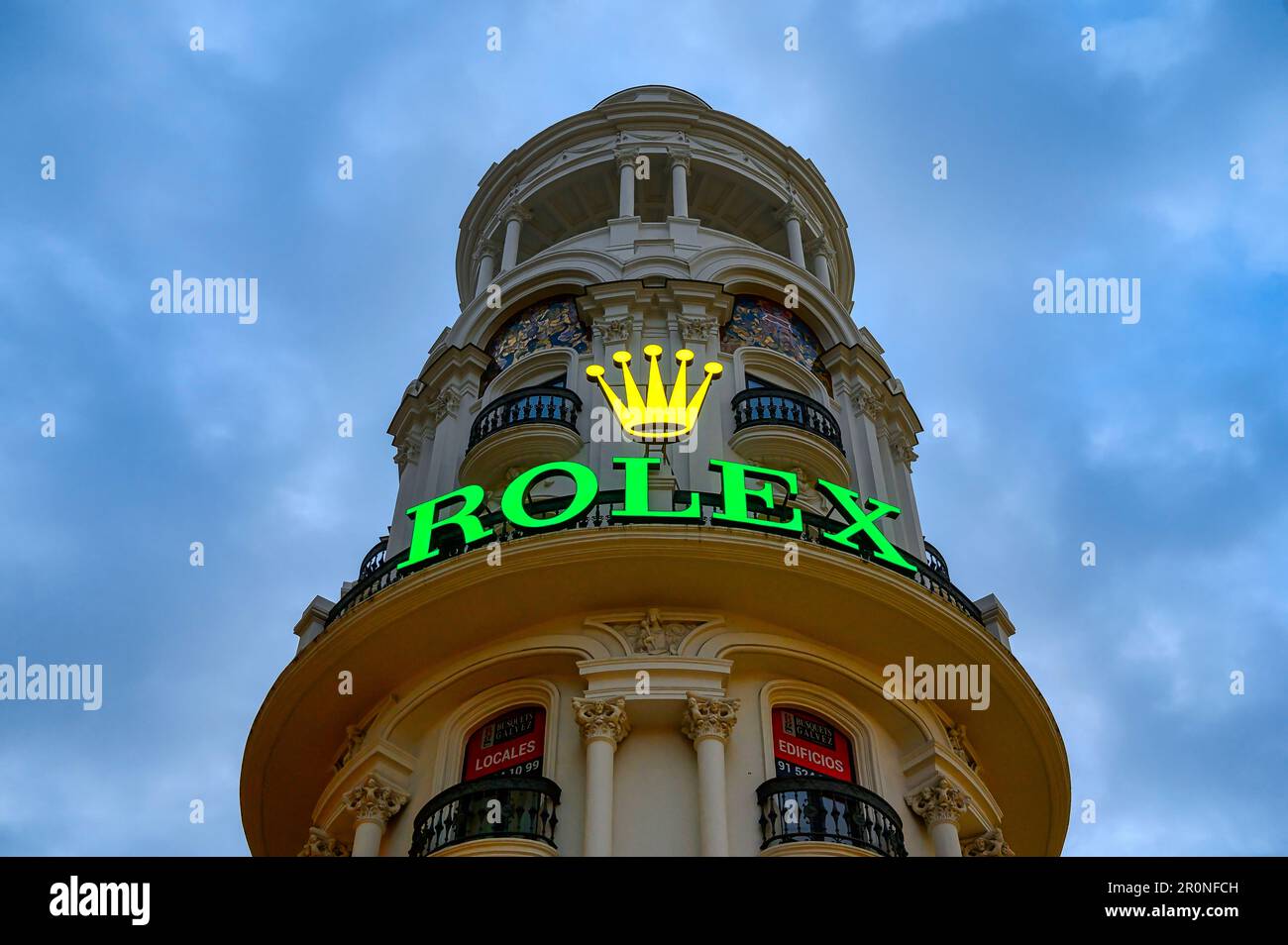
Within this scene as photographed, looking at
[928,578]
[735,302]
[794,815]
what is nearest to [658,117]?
[735,302]

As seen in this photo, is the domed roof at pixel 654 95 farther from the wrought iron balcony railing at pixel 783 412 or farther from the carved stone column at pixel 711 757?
the carved stone column at pixel 711 757

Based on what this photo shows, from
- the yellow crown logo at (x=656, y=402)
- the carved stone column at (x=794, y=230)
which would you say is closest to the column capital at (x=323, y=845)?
the yellow crown logo at (x=656, y=402)

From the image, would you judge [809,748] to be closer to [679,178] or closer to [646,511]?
[646,511]

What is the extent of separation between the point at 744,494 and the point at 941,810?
247 inches

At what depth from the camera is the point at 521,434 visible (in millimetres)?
26547

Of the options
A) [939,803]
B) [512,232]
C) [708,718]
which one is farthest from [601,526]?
[512,232]

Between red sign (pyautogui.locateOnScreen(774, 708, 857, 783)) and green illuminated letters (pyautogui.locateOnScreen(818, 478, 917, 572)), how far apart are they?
309 centimetres

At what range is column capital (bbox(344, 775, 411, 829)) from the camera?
21.1 m

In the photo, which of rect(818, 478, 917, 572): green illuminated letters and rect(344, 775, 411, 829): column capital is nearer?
rect(344, 775, 411, 829): column capital

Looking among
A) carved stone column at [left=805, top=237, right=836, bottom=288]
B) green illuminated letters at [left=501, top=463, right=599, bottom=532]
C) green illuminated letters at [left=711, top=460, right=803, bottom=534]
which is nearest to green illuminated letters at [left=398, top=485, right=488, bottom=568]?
green illuminated letters at [left=501, top=463, right=599, bottom=532]

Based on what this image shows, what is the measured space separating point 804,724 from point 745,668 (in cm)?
144

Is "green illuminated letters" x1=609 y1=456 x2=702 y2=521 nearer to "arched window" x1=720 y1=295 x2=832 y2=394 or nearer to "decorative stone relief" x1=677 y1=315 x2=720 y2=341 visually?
"decorative stone relief" x1=677 y1=315 x2=720 y2=341

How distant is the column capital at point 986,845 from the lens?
21.9 meters
